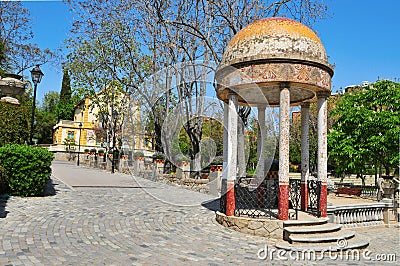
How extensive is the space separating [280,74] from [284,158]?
6.55 ft

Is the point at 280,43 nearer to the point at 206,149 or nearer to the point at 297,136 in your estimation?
the point at 206,149

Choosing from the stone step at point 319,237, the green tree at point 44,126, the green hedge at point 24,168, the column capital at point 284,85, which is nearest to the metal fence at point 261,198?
the stone step at point 319,237

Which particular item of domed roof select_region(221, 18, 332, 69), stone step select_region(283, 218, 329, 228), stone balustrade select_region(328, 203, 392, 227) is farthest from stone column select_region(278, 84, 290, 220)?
stone balustrade select_region(328, 203, 392, 227)

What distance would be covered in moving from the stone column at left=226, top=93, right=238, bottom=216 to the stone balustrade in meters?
2.69

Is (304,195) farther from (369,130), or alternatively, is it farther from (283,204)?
(369,130)

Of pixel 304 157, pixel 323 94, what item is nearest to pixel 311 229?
pixel 304 157

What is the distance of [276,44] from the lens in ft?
25.9

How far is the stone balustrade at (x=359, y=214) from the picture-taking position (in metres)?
9.10

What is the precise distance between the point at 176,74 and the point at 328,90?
10758 millimetres

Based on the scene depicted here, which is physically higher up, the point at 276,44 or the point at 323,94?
the point at 276,44

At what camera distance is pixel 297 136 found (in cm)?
3281

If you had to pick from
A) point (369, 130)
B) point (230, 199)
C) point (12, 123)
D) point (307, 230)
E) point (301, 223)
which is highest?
point (369, 130)

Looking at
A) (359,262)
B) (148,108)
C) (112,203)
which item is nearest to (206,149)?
(148,108)

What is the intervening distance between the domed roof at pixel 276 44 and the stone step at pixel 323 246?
4196mm
